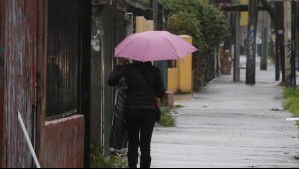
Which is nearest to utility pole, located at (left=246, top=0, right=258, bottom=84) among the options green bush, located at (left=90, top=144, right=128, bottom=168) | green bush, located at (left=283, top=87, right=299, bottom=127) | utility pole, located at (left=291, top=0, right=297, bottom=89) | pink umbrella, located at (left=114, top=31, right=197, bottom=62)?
utility pole, located at (left=291, top=0, right=297, bottom=89)

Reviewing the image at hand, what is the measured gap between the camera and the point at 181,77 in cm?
2438

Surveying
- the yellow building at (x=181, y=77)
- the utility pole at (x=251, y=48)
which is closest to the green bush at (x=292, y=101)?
the yellow building at (x=181, y=77)

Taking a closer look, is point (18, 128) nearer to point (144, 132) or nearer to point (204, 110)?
point (144, 132)

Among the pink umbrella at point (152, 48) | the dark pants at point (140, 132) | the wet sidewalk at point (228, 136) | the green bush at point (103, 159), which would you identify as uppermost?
the pink umbrella at point (152, 48)

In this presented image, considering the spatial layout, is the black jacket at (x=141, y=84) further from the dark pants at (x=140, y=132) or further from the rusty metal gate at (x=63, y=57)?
the rusty metal gate at (x=63, y=57)

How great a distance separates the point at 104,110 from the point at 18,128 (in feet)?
10.1

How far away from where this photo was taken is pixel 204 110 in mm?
18406

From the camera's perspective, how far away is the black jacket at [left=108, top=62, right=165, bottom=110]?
7426 millimetres

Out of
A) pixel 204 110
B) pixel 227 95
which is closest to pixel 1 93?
pixel 204 110

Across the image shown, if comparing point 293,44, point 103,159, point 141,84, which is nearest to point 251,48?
point 293,44

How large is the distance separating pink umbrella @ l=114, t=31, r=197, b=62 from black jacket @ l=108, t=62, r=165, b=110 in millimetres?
130

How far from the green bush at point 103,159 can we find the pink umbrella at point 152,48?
1.40 m

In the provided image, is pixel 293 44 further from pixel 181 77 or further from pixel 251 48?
pixel 251 48

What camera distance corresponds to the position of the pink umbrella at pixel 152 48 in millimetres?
7566
